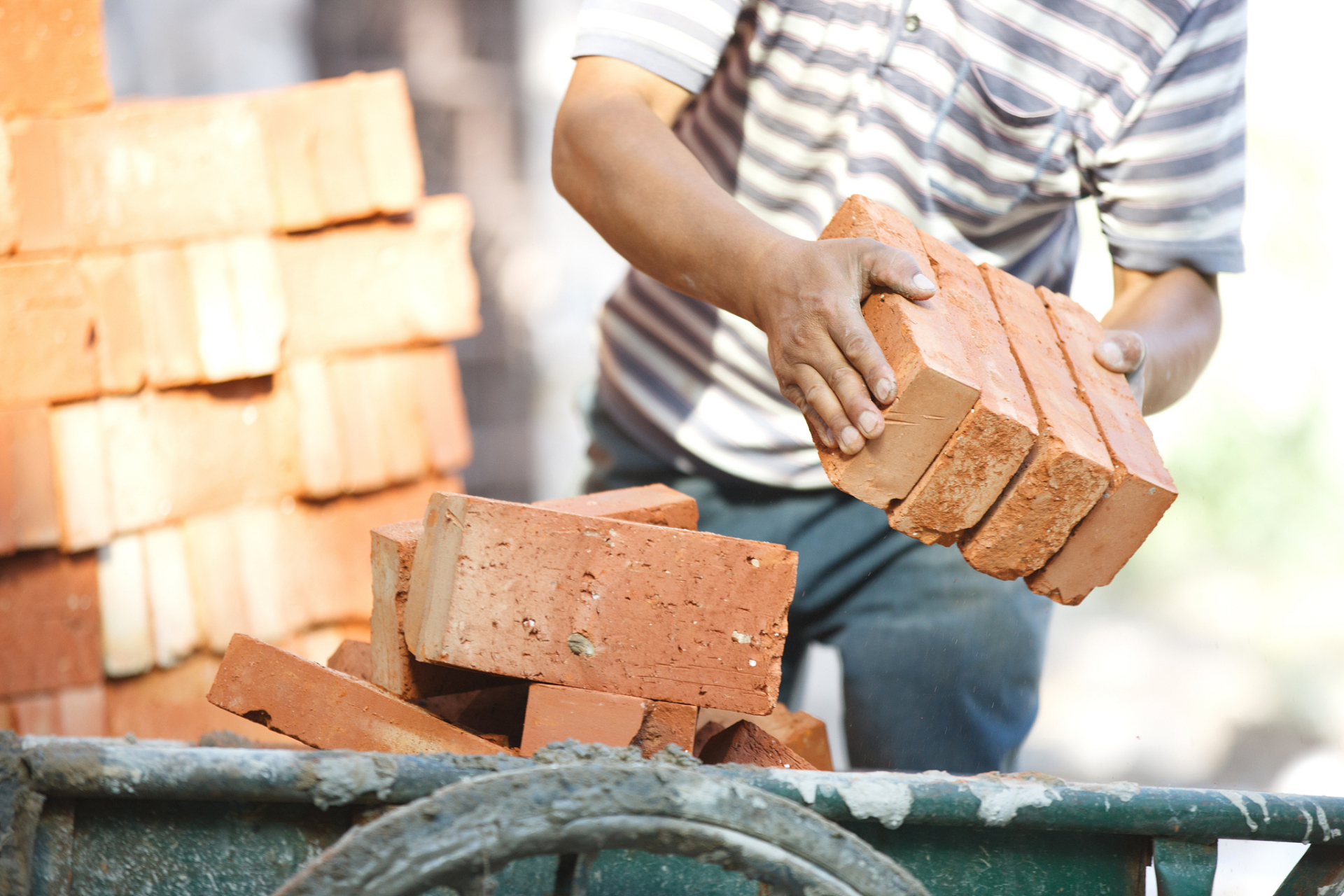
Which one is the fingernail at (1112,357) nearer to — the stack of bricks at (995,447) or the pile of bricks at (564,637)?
the stack of bricks at (995,447)

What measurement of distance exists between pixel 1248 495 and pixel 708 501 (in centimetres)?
488

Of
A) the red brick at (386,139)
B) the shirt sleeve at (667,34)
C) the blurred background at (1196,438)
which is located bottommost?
the blurred background at (1196,438)

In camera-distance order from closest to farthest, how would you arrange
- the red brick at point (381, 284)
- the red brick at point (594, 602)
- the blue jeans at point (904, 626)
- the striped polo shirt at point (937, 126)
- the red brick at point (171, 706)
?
the red brick at point (594, 602) → the striped polo shirt at point (937, 126) → the blue jeans at point (904, 626) → the red brick at point (171, 706) → the red brick at point (381, 284)

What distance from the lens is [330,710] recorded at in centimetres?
133

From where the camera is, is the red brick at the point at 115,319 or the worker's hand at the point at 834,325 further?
the red brick at the point at 115,319

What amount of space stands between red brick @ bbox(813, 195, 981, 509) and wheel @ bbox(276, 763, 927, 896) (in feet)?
1.74

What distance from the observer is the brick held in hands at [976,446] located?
136 centimetres

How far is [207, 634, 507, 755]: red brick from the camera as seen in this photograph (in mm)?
1325

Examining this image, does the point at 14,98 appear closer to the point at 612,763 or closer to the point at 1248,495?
the point at 612,763

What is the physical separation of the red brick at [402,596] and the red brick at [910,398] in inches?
12.2

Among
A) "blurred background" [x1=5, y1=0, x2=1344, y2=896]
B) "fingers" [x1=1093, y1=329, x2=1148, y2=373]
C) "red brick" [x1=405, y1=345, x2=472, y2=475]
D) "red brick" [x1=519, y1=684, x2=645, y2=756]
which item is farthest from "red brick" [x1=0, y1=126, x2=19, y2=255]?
"fingers" [x1=1093, y1=329, x2=1148, y2=373]

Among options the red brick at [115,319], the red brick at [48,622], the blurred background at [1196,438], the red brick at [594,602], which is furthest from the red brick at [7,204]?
the red brick at [594,602]

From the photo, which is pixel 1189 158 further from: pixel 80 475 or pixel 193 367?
pixel 80 475

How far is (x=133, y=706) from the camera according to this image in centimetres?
265
